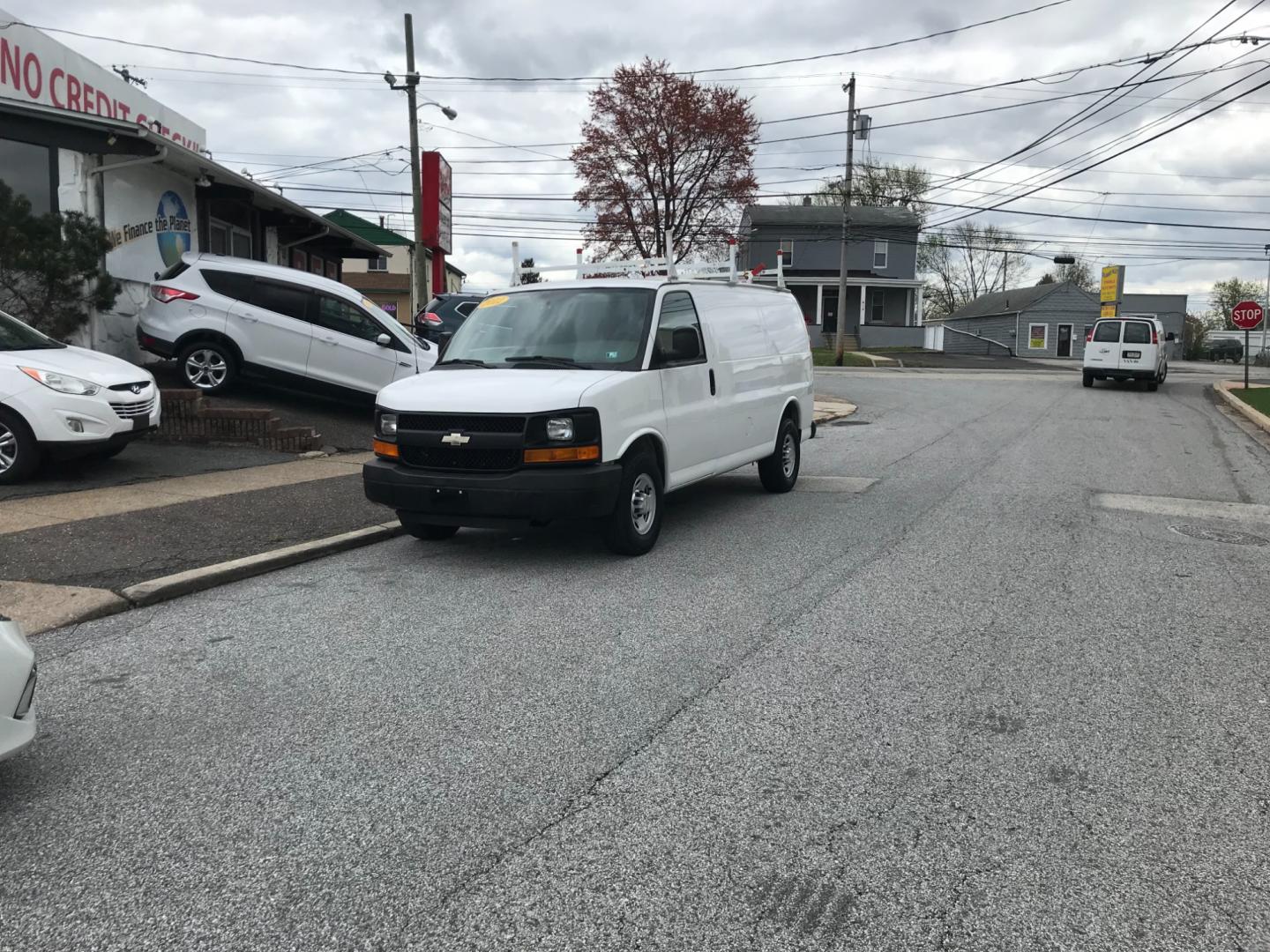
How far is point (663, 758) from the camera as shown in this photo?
13.1ft

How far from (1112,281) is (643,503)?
178ft

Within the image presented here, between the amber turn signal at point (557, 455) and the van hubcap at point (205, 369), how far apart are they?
8221 millimetres

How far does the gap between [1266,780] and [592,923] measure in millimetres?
2630

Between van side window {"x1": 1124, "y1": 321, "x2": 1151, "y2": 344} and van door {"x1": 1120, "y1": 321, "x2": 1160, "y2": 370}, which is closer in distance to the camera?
van door {"x1": 1120, "y1": 321, "x2": 1160, "y2": 370}

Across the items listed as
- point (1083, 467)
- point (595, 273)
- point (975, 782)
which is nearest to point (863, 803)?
point (975, 782)

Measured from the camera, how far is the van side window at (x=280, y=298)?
13.8 metres

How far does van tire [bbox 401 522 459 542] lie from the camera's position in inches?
314

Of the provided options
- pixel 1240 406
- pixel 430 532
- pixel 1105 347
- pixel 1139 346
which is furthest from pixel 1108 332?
pixel 430 532

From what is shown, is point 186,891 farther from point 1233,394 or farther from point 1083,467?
point 1233,394

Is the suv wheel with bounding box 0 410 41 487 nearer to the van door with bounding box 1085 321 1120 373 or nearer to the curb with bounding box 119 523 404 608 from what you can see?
the curb with bounding box 119 523 404 608

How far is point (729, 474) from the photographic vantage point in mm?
12078

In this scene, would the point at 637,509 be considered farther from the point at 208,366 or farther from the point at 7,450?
the point at 208,366

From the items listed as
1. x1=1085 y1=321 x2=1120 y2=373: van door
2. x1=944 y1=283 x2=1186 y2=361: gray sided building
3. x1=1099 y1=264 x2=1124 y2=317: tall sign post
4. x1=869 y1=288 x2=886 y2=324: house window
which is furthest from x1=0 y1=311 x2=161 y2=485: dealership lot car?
x1=944 y1=283 x2=1186 y2=361: gray sided building

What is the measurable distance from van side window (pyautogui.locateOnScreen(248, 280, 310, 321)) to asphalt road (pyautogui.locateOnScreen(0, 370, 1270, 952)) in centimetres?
738
